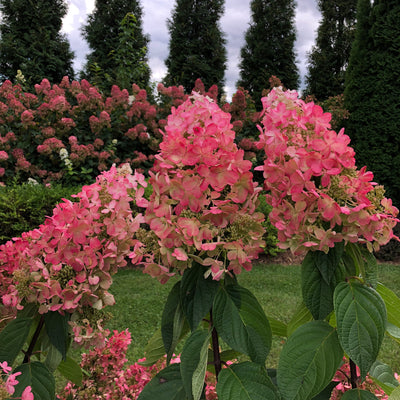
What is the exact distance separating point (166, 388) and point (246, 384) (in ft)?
0.64

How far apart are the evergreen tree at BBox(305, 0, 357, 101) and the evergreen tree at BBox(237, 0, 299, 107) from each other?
2.97 feet

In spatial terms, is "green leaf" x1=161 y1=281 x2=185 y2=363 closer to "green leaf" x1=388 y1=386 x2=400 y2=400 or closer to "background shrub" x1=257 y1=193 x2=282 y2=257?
"green leaf" x1=388 y1=386 x2=400 y2=400

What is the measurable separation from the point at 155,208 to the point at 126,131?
6.59m

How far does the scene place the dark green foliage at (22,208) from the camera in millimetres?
5020

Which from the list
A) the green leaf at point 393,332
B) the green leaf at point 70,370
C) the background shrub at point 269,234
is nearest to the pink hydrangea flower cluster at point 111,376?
the green leaf at point 70,370

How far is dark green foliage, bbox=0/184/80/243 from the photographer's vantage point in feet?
16.5

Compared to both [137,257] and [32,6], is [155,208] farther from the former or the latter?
[32,6]

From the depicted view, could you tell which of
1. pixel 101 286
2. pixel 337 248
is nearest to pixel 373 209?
pixel 337 248

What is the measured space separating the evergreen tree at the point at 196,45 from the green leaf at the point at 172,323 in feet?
48.0

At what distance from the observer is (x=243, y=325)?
896mm

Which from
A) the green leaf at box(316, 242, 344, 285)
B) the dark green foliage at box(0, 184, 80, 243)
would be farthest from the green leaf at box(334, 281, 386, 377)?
the dark green foliage at box(0, 184, 80, 243)

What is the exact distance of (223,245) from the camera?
0.88 m

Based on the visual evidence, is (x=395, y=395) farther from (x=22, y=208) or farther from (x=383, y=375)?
(x=22, y=208)

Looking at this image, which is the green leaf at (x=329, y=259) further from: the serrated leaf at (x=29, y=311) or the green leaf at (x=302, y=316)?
the serrated leaf at (x=29, y=311)
